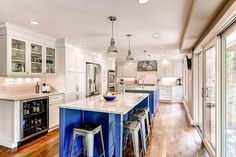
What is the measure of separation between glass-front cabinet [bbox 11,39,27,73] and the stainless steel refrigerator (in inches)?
85.7

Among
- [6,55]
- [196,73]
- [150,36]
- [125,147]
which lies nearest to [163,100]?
[196,73]

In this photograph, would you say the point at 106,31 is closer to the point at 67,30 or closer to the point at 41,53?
the point at 67,30

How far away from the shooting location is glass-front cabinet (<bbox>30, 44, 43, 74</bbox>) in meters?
3.69

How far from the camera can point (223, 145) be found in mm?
2277

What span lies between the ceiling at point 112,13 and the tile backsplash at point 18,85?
131 cm

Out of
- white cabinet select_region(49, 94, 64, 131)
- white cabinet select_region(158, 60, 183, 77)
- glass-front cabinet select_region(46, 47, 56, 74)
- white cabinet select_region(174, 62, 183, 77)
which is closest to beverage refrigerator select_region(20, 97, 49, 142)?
white cabinet select_region(49, 94, 64, 131)

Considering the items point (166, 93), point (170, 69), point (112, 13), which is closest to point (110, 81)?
→ point (166, 93)

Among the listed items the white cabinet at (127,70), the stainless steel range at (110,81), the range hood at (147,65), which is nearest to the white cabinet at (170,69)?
the range hood at (147,65)

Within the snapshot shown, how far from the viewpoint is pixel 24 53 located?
11.5ft

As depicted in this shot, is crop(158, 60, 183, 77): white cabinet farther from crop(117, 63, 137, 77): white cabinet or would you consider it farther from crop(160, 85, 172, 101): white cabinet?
crop(117, 63, 137, 77): white cabinet

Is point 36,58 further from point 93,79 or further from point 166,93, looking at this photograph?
point 166,93

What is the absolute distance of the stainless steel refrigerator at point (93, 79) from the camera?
17.6 feet

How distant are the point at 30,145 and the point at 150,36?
3.64 m

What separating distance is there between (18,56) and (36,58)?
0.46 meters
